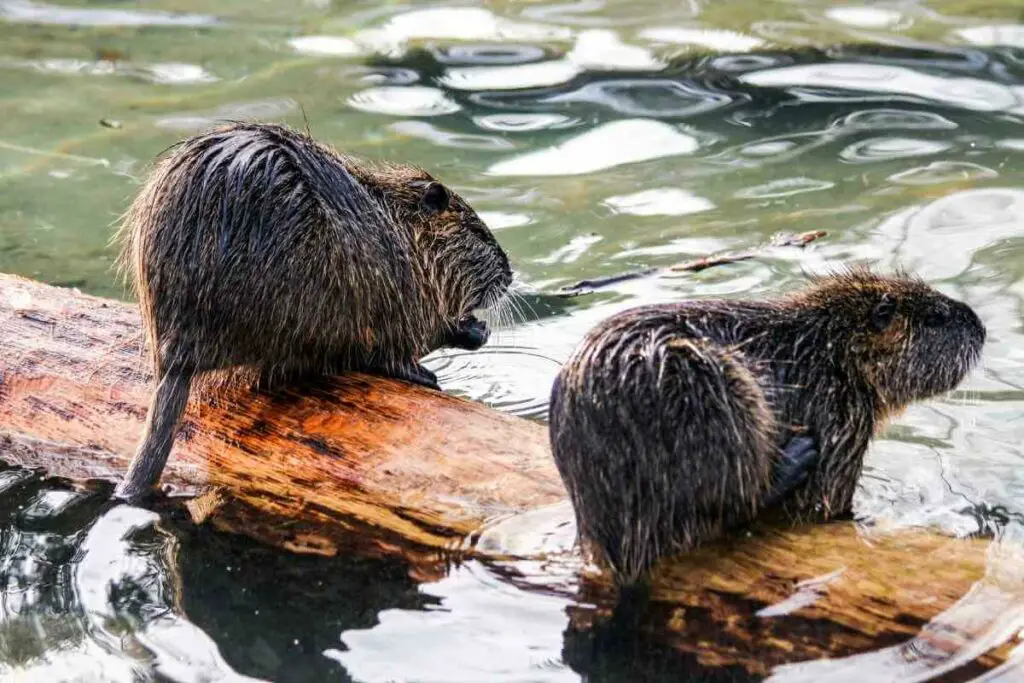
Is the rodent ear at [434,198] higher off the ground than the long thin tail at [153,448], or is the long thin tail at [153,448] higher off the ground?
the rodent ear at [434,198]

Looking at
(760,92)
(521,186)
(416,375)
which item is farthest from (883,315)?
(760,92)

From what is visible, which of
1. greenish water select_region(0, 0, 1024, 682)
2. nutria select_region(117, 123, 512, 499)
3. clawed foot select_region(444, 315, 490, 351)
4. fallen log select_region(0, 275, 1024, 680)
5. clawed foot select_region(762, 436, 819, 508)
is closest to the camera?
fallen log select_region(0, 275, 1024, 680)

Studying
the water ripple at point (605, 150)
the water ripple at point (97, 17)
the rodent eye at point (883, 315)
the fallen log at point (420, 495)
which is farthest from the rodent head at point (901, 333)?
the water ripple at point (97, 17)

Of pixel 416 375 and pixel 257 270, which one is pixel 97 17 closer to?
pixel 416 375

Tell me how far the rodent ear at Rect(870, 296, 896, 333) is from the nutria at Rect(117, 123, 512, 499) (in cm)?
141

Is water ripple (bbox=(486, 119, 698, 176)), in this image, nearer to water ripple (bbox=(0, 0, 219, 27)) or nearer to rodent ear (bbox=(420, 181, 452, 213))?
rodent ear (bbox=(420, 181, 452, 213))

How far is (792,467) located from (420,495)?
0.89 metres

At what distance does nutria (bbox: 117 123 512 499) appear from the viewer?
3.82 m

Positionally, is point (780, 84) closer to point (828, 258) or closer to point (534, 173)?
point (534, 173)

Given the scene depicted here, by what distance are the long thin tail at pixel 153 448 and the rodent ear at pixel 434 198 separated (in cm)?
117

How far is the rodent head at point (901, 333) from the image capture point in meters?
3.66

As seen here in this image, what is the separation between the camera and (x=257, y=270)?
3859 millimetres

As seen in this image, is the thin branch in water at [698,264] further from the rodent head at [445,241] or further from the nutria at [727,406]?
the nutria at [727,406]

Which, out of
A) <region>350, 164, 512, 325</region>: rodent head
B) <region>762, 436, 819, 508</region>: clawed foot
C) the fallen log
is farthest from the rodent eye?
<region>350, 164, 512, 325</region>: rodent head
